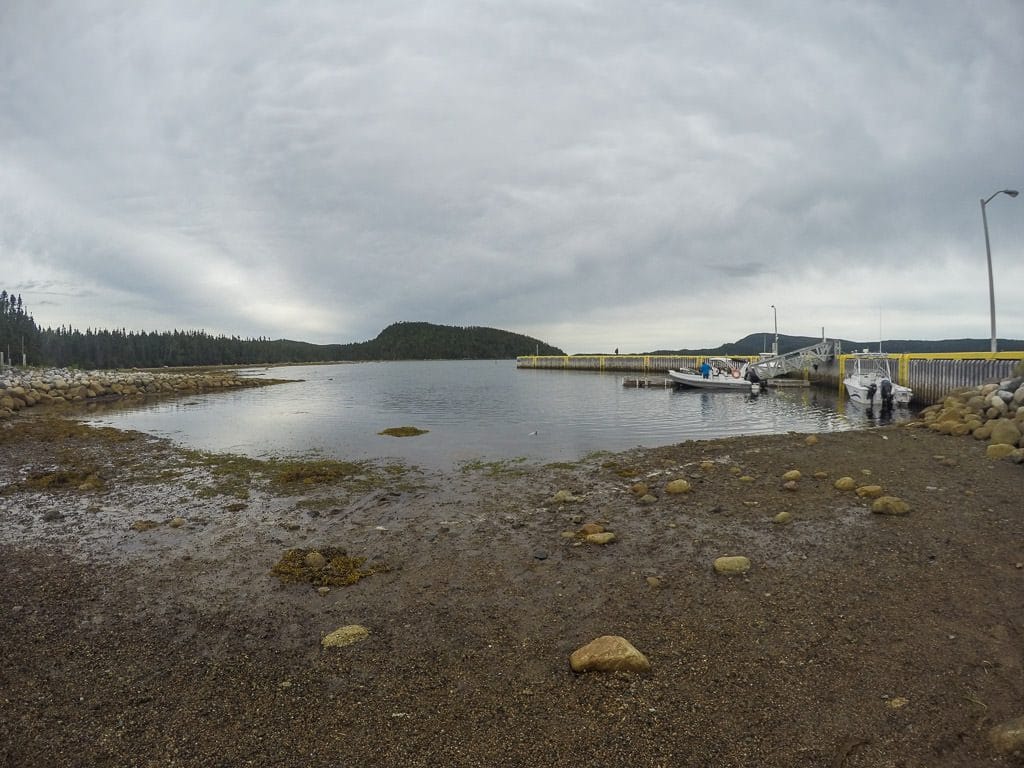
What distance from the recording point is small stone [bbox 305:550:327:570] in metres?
7.71

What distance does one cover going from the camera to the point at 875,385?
3070cm

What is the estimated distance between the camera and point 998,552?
7.07 meters

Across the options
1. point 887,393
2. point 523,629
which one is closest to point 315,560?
point 523,629

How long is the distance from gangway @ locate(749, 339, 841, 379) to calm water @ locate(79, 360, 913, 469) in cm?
1329

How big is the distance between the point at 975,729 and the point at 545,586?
419 cm

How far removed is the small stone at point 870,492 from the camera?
9914 millimetres

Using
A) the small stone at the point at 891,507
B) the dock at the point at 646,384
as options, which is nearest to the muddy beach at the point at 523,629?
the small stone at the point at 891,507

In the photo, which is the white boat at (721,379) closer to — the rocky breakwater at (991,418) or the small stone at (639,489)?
the rocky breakwater at (991,418)

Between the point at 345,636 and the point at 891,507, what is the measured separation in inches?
357

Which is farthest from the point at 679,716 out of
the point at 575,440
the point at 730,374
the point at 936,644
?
the point at 730,374

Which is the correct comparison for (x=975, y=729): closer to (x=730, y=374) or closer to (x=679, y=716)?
(x=679, y=716)

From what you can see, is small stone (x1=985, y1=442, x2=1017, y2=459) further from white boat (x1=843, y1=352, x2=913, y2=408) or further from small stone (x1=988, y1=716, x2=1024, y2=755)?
white boat (x1=843, y1=352, x2=913, y2=408)

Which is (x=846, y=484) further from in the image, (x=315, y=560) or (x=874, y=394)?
(x=874, y=394)

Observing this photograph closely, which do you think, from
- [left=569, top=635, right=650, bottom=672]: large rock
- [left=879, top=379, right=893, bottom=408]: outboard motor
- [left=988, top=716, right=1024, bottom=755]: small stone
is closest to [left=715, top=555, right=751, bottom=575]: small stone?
[left=569, top=635, right=650, bottom=672]: large rock
